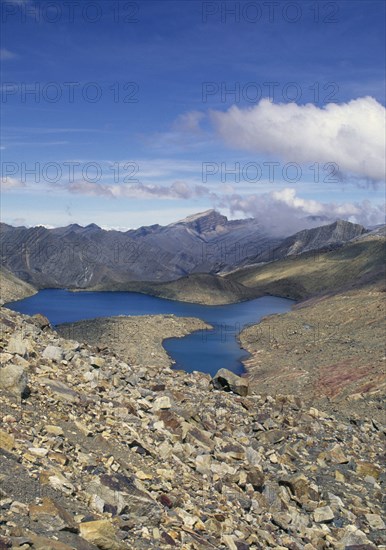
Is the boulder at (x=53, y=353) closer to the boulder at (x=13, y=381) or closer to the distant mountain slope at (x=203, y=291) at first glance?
the boulder at (x=13, y=381)

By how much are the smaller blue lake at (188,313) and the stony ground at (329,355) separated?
503cm

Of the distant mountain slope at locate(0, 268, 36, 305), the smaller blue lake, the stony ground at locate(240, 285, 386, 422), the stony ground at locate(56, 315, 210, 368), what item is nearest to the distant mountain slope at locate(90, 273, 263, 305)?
the smaller blue lake

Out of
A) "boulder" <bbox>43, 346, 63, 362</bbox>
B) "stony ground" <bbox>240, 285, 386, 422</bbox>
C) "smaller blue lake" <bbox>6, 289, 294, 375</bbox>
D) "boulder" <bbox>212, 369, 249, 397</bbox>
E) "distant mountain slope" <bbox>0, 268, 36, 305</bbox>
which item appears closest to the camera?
"boulder" <bbox>43, 346, 63, 362</bbox>

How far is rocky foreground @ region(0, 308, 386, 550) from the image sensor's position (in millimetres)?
12273

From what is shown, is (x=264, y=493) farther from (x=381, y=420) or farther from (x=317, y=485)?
(x=381, y=420)

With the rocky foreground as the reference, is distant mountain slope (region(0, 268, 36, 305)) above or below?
below

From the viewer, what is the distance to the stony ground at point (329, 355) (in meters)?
46.3

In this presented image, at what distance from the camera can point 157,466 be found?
17234mm

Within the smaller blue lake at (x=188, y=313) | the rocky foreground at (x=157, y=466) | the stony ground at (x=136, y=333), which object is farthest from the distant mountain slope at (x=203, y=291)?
the rocky foreground at (x=157, y=466)

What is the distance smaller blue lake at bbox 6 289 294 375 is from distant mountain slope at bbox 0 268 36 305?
4.05 metres

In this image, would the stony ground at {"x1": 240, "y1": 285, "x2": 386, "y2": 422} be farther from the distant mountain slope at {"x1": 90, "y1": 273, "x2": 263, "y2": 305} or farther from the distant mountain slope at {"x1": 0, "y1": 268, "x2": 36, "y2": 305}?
the distant mountain slope at {"x1": 0, "y1": 268, "x2": 36, "y2": 305}

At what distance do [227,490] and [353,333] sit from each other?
58.8 meters

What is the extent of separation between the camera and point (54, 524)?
10883 millimetres

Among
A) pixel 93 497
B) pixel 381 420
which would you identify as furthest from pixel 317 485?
pixel 381 420
